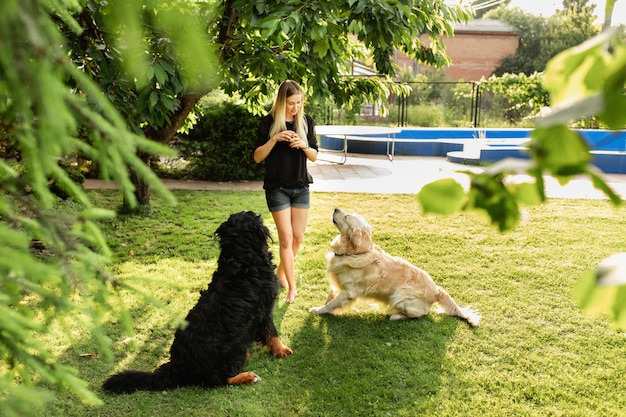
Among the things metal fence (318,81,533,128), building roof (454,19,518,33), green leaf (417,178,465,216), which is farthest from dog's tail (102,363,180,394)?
building roof (454,19,518,33)

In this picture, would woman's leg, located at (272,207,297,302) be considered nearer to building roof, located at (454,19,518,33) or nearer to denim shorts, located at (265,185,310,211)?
denim shorts, located at (265,185,310,211)

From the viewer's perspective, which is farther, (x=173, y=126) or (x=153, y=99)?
(x=173, y=126)

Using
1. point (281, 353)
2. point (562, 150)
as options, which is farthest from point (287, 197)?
point (562, 150)

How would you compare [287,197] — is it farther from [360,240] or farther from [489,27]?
[489,27]

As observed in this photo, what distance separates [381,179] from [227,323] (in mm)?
9127

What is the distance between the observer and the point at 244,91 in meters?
8.16

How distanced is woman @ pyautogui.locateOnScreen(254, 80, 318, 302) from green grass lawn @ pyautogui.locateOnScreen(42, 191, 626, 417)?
82cm

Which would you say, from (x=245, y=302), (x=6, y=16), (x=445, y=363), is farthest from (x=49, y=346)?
(x=6, y=16)

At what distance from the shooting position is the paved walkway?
1112cm

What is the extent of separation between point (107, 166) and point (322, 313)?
4.51 metres

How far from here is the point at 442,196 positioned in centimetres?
77

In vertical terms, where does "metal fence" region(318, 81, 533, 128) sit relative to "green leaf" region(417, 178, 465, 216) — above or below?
above

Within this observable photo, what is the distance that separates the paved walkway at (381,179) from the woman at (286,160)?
463 centimetres

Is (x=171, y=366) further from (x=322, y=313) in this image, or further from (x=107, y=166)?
(x=107, y=166)
